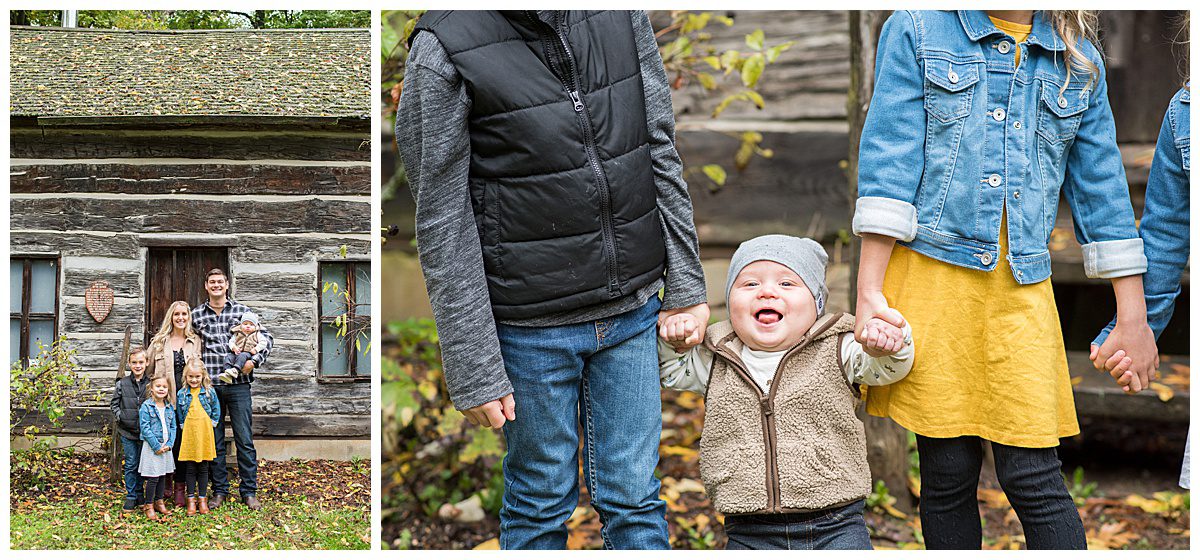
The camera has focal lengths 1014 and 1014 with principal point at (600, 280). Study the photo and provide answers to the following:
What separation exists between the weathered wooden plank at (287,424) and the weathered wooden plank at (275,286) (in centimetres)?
31

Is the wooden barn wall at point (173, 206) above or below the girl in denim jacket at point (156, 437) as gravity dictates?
above

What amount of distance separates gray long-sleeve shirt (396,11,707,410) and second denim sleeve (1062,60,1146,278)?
0.90 metres

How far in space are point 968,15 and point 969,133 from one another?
252 millimetres

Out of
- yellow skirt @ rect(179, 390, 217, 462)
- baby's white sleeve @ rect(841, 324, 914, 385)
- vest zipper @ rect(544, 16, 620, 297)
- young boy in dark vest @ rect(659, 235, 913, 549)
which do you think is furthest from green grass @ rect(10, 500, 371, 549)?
baby's white sleeve @ rect(841, 324, 914, 385)

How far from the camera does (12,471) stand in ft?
8.32

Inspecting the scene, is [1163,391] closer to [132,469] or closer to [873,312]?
[873,312]

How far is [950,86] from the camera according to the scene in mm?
2064

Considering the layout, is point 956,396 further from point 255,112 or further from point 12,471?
point 12,471

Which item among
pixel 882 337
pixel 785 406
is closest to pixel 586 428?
pixel 785 406

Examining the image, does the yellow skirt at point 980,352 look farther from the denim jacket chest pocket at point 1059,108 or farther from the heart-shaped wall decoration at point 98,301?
the heart-shaped wall decoration at point 98,301

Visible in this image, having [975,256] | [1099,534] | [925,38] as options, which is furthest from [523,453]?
[1099,534]

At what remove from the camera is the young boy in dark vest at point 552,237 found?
1989 mm

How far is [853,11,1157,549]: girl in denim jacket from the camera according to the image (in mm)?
2080

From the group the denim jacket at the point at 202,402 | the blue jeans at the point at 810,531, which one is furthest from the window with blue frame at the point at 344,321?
the blue jeans at the point at 810,531
